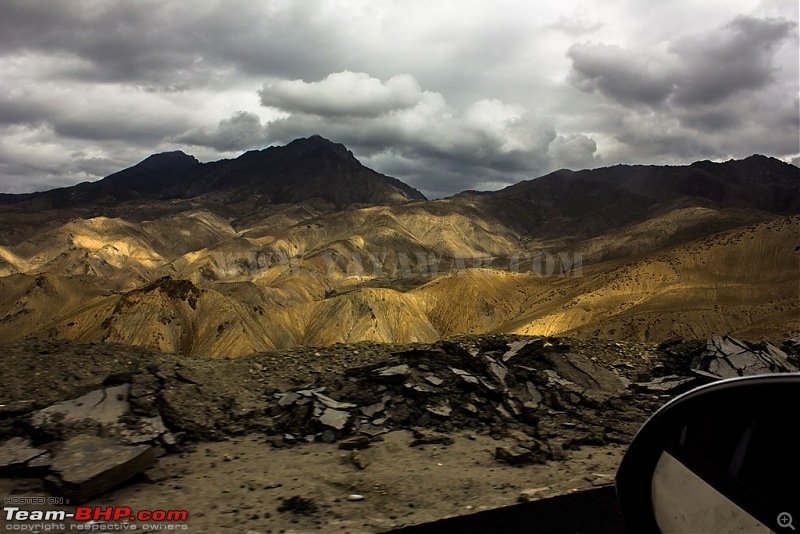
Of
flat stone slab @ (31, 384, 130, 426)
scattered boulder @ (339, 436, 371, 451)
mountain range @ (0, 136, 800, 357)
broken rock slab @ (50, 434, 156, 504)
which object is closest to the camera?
broken rock slab @ (50, 434, 156, 504)

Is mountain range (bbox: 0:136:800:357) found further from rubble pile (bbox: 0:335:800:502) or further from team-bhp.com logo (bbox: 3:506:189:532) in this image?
team-bhp.com logo (bbox: 3:506:189:532)

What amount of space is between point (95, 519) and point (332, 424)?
3605 mm

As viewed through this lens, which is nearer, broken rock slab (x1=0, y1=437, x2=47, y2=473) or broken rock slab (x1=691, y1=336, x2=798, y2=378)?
broken rock slab (x1=0, y1=437, x2=47, y2=473)

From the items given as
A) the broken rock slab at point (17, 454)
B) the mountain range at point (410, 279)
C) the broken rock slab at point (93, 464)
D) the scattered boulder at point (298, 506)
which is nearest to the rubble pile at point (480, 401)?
the scattered boulder at point (298, 506)

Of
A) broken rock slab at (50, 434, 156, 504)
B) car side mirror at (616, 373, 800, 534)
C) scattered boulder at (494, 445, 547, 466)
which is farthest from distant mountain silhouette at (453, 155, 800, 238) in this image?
car side mirror at (616, 373, 800, 534)

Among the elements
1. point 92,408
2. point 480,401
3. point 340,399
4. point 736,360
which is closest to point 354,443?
point 340,399

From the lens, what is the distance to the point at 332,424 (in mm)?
8086

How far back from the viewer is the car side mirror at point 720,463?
2137 millimetres

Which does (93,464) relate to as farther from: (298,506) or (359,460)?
(359,460)

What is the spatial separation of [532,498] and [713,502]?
3.76 meters

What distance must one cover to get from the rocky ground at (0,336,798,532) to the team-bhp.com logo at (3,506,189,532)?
6.7 inches

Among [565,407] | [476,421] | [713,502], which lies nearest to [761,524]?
[713,502]

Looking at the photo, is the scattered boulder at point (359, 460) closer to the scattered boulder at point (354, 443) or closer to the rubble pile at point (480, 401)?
the scattered boulder at point (354, 443)

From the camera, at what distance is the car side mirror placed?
214 centimetres
